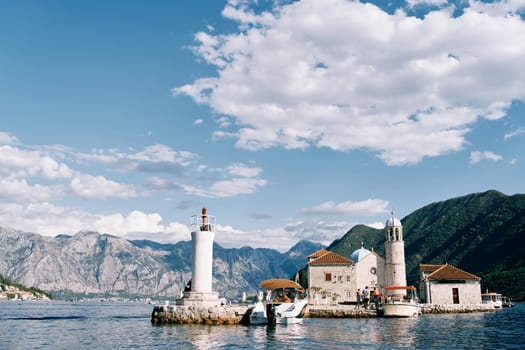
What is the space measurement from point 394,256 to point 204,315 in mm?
43110

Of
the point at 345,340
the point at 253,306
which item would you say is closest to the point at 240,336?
the point at 345,340

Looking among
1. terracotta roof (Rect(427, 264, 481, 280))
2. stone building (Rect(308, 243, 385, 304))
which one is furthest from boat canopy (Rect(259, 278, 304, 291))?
terracotta roof (Rect(427, 264, 481, 280))

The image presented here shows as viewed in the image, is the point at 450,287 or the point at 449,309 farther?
the point at 450,287

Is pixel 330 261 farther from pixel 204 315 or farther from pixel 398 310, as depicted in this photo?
pixel 204 315

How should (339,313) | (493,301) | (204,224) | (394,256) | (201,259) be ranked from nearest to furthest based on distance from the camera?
(201,259) < (204,224) < (339,313) < (394,256) < (493,301)

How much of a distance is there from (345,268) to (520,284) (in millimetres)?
89074

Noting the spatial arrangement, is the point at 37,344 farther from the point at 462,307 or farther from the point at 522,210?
the point at 522,210

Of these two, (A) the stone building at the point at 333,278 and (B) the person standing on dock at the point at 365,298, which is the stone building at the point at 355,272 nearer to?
(A) the stone building at the point at 333,278

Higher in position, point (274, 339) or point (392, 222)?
point (392, 222)

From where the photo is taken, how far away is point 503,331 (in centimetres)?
4122

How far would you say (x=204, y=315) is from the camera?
1774 inches

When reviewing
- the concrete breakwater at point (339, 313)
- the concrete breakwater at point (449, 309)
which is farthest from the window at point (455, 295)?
the concrete breakwater at point (339, 313)

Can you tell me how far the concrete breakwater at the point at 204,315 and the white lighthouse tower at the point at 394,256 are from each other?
39.4m

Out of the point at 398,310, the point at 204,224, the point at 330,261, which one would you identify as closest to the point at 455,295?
the point at 330,261
